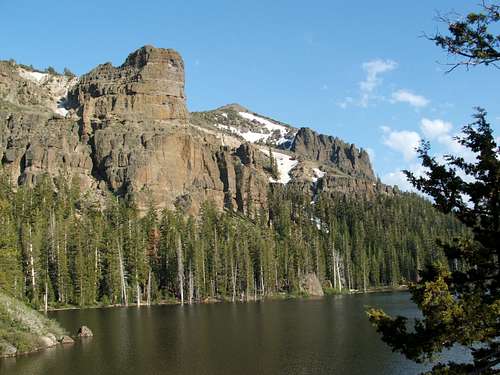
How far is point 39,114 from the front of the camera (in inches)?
5226

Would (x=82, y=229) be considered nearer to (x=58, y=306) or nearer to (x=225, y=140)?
(x=58, y=306)

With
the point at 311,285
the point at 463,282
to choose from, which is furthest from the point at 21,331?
the point at 311,285

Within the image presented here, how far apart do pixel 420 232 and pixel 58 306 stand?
315ft

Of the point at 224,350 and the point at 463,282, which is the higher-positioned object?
the point at 463,282

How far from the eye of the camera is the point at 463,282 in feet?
50.3

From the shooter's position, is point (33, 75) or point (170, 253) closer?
point (170, 253)

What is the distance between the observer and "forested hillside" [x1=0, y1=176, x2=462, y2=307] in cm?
7925

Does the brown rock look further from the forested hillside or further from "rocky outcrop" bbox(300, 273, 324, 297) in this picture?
"rocky outcrop" bbox(300, 273, 324, 297)

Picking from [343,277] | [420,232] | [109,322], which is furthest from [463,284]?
[420,232]

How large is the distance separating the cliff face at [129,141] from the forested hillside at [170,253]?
8152mm

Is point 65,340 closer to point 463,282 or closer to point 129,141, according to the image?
point 463,282

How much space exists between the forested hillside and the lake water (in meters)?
13.8

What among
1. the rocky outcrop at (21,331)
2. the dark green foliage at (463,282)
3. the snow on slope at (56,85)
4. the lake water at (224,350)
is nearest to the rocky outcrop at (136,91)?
the snow on slope at (56,85)

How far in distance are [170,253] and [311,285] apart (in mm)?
29295
